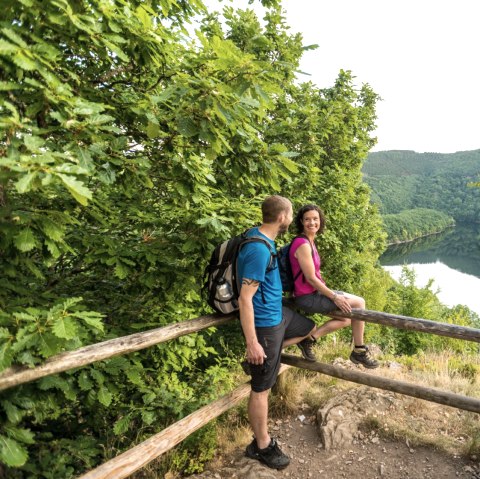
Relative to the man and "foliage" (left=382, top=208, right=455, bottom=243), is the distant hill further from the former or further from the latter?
the man

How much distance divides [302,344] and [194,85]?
9.50ft

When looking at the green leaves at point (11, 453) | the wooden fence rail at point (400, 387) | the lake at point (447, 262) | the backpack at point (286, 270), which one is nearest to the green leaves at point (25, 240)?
the green leaves at point (11, 453)

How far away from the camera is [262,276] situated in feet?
8.91

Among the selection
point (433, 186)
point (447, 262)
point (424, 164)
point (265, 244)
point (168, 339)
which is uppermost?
point (424, 164)

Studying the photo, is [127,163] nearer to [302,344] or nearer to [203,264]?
[203,264]

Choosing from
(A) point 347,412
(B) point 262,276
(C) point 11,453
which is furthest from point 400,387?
(C) point 11,453

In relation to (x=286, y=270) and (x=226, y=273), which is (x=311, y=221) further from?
(x=226, y=273)

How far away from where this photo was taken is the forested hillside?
140750 millimetres

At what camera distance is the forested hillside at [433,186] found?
14075cm

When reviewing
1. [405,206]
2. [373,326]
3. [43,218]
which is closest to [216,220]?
[43,218]

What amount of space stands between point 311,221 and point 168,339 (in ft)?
5.97

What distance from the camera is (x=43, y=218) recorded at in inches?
83.8

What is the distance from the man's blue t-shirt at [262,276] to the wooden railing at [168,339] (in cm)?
48

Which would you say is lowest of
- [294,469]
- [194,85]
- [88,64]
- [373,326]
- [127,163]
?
[373,326]
